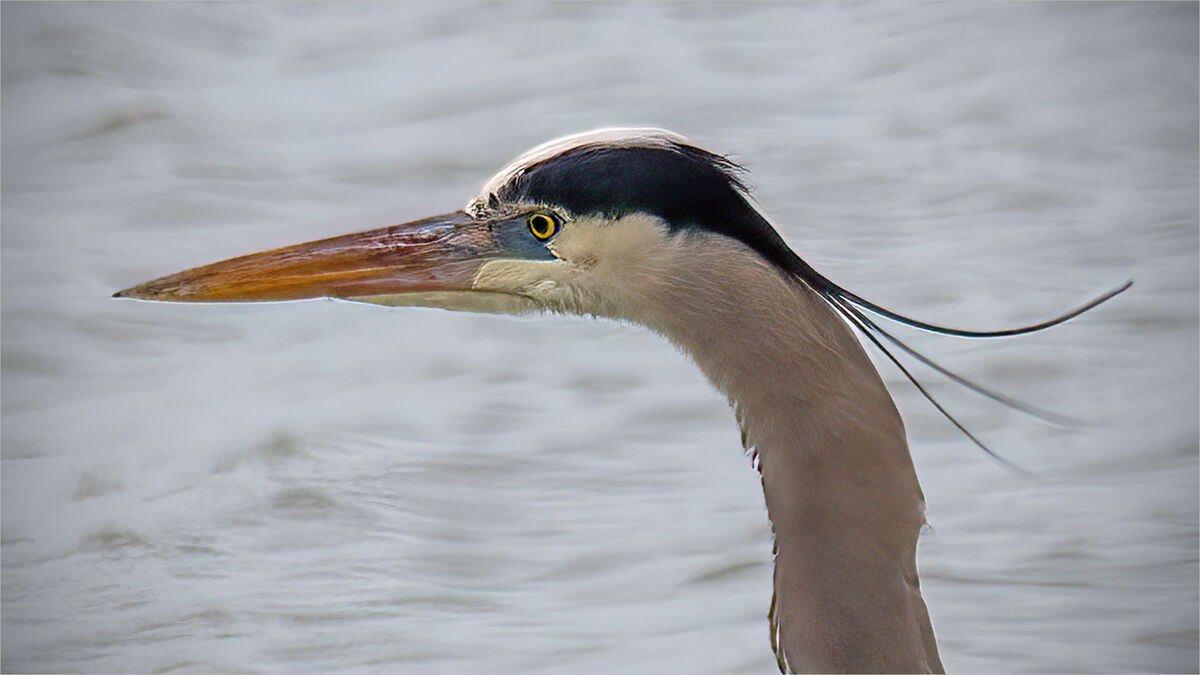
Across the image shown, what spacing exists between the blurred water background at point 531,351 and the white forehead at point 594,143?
18.7 inches

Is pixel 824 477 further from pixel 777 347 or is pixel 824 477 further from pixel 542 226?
pixel 542 226

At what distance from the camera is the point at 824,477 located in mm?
1938

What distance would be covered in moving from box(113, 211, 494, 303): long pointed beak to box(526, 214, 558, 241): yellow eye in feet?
0.28

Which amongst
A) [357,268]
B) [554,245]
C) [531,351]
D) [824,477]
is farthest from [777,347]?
[531,351]

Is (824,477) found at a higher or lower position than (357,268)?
lower

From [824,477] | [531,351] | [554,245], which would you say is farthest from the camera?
[531,351]

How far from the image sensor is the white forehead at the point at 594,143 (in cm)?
200

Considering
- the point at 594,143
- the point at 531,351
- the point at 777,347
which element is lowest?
the point at 777,347

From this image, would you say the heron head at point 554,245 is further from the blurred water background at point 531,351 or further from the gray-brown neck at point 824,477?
the blurred water background at point 531,351

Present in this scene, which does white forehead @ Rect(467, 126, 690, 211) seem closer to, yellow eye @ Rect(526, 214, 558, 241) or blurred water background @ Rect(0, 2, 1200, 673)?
yellow eye @ Rect(526, 214, 558, 241)

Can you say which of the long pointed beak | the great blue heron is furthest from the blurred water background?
the long pointed beak

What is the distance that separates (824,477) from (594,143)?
20.6 inches

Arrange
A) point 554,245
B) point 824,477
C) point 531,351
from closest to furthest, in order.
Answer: point 824,477
point 554,245
point 531,351

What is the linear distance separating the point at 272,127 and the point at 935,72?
2.44 meters
